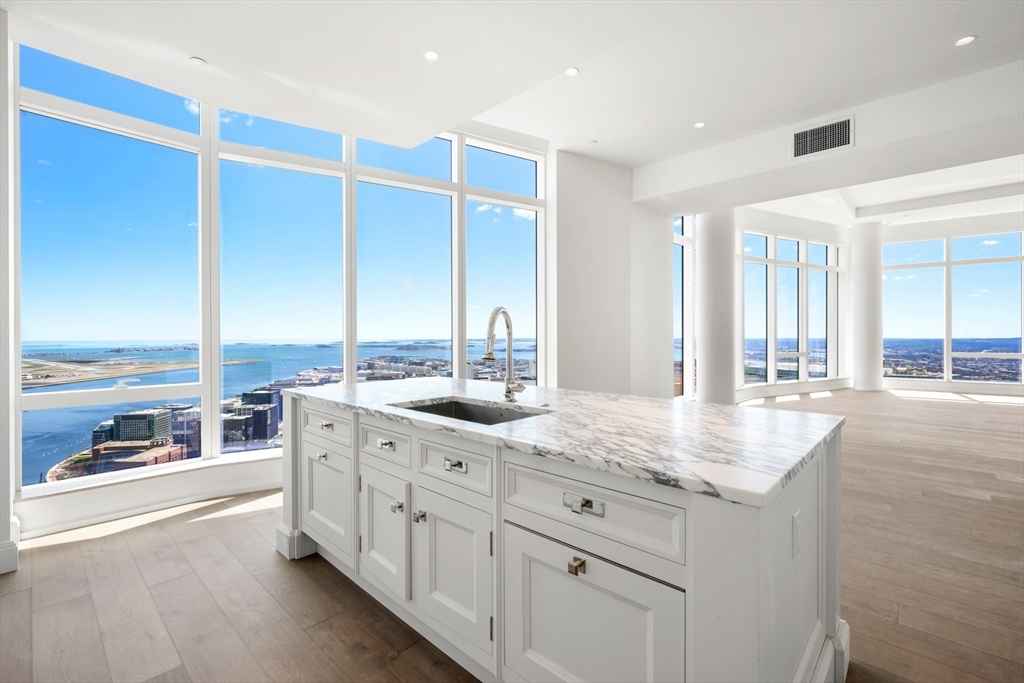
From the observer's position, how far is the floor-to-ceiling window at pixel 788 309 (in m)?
8.82

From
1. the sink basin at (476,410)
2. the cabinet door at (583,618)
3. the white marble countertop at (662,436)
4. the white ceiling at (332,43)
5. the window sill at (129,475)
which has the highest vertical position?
Result: the white ceiling at (332,43)

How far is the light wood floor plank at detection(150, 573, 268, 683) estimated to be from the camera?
67.0 inches

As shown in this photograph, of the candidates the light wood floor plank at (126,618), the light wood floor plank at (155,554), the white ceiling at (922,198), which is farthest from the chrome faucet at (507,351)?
the white ceiling at (922,198)

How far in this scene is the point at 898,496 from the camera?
136 inches

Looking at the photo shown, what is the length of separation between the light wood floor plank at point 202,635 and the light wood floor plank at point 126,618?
1.4 inches

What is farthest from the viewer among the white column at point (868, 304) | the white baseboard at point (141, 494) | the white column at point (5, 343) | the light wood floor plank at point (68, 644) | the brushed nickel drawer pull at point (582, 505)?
the white column at point (868, 304)

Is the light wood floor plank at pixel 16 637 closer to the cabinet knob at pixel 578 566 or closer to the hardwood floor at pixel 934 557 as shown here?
the cabinet knob at pixel 578 566

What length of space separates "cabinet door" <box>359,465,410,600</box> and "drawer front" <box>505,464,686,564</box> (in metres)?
0.63

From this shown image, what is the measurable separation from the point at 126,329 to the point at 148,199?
0.94 metres

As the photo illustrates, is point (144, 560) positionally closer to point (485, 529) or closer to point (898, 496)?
point (485, 529)

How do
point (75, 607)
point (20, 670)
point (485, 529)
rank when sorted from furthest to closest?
point (75, 607)
point (20, 670)
point (485, 529)

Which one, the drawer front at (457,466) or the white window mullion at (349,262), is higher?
Answer: the white window mullion at (349,262)

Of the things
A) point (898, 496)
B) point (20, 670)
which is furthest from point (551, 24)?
point (898, 496)

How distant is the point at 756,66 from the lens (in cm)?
371
